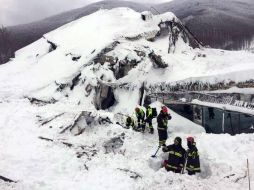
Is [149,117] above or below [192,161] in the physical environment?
below

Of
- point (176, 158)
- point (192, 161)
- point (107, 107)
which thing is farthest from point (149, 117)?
point (107, 107)

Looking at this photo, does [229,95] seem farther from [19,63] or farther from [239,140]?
[19,63]

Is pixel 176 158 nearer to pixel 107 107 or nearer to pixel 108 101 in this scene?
pixel 107 107

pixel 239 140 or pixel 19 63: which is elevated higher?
pixel 239 140

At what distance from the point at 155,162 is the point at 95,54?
12805mm

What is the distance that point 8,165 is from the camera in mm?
12820

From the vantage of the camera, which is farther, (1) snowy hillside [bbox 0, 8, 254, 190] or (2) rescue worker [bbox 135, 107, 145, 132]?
(2) rescue worker [bbox 135, 107, 145, 132]

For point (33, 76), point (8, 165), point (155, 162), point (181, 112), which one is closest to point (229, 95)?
point (181, 112)

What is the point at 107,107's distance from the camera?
2128 centimetres

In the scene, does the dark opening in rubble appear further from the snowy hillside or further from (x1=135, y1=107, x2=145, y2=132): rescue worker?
(x1=135, y1=107, x2=145, y2=132): rescue worker

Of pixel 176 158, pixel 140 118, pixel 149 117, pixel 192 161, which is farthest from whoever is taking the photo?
pixel 140 118

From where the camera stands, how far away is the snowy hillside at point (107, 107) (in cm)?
1152

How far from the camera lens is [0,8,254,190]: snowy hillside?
11.5m

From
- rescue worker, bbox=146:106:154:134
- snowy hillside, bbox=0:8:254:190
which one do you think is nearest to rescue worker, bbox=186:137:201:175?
snowy hillside, bbox=0:8:254:190
